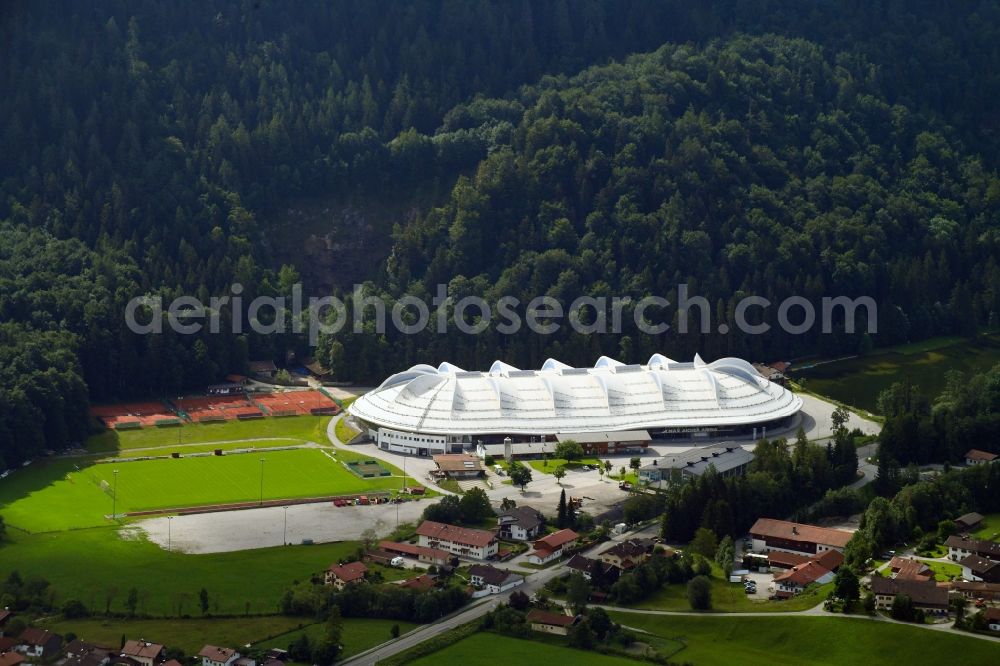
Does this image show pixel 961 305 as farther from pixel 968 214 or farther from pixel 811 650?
pixel 811 650

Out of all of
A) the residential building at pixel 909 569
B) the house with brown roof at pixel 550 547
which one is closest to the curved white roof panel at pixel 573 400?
the house with brown roof at pixel 550 547

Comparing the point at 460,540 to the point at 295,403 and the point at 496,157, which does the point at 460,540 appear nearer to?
the point at 295,403

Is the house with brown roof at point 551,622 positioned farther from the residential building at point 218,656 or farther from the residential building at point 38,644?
the residential building at point 38,644

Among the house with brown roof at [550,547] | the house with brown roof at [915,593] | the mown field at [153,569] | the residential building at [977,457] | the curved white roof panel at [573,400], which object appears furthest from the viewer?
the curved white roof panel at [573,400]

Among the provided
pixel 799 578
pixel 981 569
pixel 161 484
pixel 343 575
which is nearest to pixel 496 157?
pixel 161 484

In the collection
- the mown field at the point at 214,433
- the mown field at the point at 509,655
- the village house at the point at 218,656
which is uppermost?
the mown field at the point at 214,433

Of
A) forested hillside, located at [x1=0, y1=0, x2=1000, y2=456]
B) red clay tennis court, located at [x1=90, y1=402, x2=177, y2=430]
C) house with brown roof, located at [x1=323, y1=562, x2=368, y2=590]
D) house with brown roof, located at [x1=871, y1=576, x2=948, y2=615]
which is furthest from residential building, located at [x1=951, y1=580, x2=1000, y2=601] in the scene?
red clay tennis court, located at [x1=90, y1=402, x2=177, y2=430]

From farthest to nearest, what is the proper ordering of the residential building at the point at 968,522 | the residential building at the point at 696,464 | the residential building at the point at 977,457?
the residential building at the point at 977,457
the residential building at the point at 696,464
the residential building at the point at 968,522
